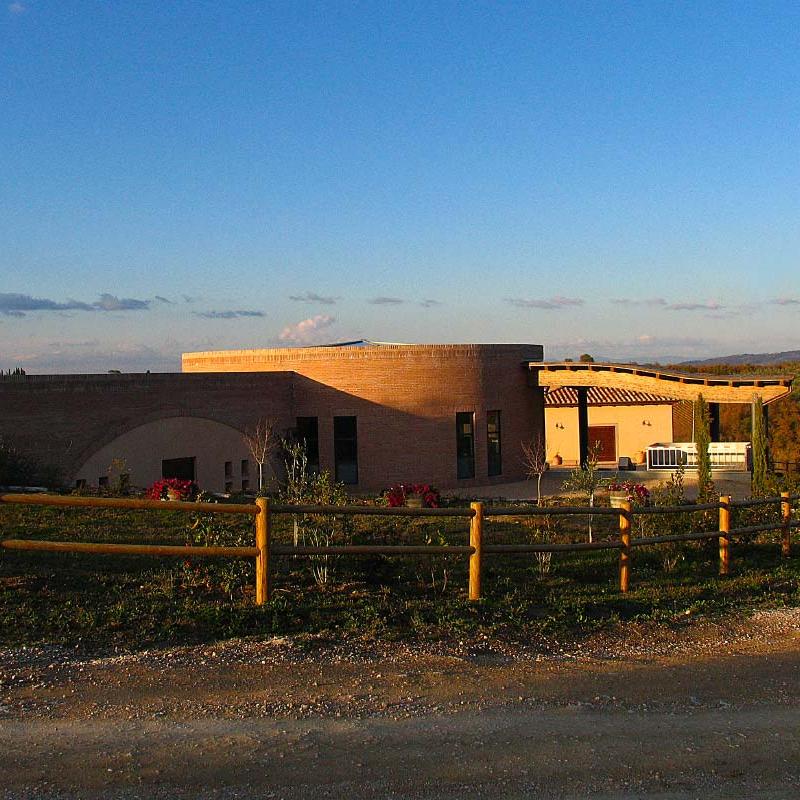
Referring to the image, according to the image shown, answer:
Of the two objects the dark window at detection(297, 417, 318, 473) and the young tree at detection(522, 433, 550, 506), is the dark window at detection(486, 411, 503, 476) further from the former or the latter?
the dark window at detection(297, 417, 318, 473)

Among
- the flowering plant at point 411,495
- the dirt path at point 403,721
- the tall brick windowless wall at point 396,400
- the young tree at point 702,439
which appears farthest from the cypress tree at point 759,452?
the dirt path at point 403,721

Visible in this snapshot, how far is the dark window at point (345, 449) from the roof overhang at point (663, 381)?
22.8ft

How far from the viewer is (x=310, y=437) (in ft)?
103

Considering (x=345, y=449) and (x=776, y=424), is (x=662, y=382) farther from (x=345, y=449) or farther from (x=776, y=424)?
(x=776, y=424)

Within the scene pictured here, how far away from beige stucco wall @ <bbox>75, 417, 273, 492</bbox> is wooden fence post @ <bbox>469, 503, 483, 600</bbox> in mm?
16746

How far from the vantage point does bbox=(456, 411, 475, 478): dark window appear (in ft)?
104

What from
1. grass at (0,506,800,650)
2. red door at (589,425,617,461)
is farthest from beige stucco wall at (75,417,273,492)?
red door at (589,425,617,461)

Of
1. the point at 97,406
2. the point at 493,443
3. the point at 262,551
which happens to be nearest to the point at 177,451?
the point at 97,406

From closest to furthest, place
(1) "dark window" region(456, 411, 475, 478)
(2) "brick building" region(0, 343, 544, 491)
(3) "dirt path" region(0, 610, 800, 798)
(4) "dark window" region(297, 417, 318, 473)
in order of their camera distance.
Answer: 1. (3) "dirt path" region(0, 610, 800, 798)
2. (2) "brick building" region(0, 343, 544, 491)
3. (4) "dark window" region(297, 417, 318, 473)
4. (1) "dark window" region(456, 411, 475, 478)

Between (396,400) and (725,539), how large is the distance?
65.2ft

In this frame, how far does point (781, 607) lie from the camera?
10258mm

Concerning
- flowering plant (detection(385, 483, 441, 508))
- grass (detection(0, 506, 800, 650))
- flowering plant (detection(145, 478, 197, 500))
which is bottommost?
grass (detection(0, 506, 800, 650))

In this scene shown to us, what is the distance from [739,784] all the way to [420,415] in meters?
25.7

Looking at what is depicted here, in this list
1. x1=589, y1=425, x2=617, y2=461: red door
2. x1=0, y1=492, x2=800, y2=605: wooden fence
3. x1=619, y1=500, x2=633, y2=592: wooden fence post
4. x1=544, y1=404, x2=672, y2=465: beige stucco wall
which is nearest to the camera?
x1=0, y1=492, x2=800, y2=605: wooden fence
